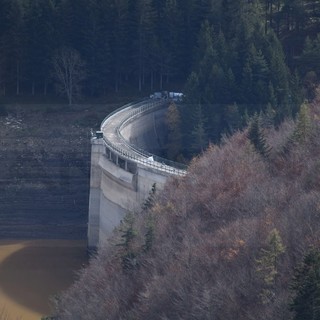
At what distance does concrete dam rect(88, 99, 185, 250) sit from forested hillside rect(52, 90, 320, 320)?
206 inches

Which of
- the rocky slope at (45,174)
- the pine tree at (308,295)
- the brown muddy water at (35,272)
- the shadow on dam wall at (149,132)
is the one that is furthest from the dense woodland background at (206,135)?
the brown muddy water at (35,272)

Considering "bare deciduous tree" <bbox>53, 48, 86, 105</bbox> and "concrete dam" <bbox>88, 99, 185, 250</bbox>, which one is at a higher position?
"bare deciduous tree" <bbox>53, 48, 86, 105</bbox>

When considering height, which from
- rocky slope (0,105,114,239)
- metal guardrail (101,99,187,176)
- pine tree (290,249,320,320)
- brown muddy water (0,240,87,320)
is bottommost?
brown muddy water (0,240,87,320)

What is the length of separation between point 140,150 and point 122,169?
276 centimetres

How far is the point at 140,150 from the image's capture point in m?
36.1

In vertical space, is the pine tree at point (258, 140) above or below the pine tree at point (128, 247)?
above

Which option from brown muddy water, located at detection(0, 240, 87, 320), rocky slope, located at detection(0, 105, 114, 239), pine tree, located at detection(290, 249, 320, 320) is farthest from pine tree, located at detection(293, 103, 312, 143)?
rocky slope, located at detection(0, 105, 114, 239)

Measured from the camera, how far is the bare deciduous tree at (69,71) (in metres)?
44.4

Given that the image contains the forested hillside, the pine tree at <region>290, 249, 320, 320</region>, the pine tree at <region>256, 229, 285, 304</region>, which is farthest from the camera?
the pine tree at <region>256, 229, 285, 304</region>

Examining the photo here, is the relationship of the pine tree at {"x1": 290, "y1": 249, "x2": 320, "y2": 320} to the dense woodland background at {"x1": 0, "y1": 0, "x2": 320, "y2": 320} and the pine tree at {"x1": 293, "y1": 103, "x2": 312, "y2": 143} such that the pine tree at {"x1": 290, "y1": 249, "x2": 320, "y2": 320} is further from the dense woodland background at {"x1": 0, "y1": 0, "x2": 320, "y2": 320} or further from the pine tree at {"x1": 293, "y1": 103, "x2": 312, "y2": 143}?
the pine tree at {"x1": 293, "y1": 103, "x2": 312, "y2": 143}

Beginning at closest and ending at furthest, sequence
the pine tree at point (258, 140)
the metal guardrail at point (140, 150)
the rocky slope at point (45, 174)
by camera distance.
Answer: the pine tree at point (258, 140) < the metal guardrail at point (140, 150) < the rocky slope at point (45, 174)

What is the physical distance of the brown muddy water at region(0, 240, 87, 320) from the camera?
29078mm

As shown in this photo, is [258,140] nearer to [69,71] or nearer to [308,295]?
[308,295]

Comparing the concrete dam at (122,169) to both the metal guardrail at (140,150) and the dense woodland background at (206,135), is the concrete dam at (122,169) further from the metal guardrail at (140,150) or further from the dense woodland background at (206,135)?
the dense woodland background at (206,135)
